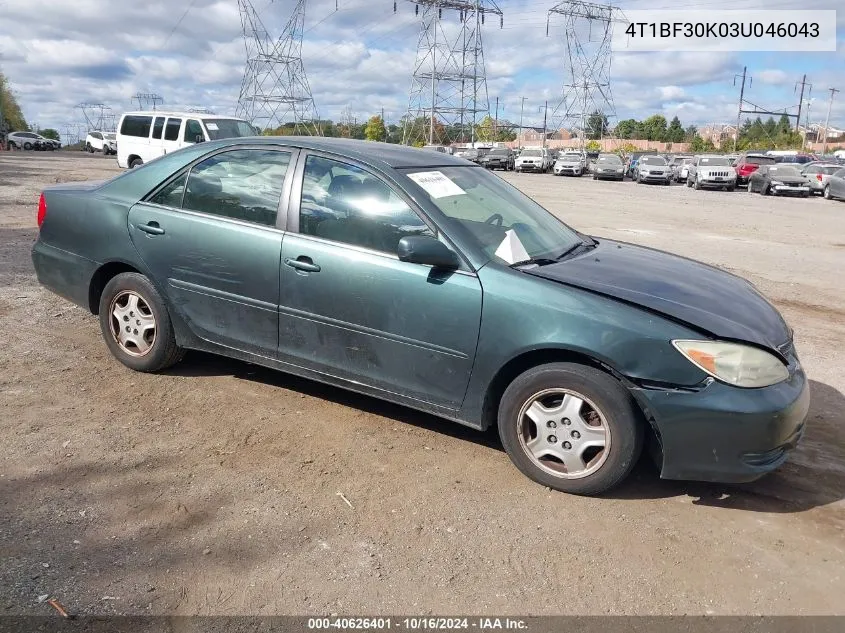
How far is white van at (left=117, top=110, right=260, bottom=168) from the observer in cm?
1853

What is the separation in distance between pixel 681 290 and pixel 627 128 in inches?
4973

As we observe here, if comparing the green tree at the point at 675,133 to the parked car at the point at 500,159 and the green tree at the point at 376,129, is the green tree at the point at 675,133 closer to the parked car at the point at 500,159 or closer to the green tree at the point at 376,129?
the green tree at the point at 376,129

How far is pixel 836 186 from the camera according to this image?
26812mm

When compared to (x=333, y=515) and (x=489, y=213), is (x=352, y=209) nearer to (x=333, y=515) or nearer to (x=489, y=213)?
(x=489, y=213)

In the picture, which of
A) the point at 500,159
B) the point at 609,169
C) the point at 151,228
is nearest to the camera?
the point at 151,228

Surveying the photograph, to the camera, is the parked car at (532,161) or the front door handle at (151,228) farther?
the parked car at (532,161)

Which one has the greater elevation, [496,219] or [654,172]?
[654,172]

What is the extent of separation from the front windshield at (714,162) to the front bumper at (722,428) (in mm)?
33253

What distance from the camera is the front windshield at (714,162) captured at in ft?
109

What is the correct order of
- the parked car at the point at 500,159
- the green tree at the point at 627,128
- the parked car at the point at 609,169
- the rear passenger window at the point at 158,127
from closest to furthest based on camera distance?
the rear passenger window at the point at 158,127 → the parked car at the point at 609,169 → the parked car at the point at 500,159 → the green tree at the point at 627,128

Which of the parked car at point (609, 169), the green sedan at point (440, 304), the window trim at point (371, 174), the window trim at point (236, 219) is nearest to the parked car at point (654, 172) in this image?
the parked car at point (609, 169)

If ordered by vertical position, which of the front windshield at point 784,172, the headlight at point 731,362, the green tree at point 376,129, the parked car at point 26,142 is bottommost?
the headlight at point 731,362

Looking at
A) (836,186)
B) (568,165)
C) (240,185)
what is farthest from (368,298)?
(568,165)

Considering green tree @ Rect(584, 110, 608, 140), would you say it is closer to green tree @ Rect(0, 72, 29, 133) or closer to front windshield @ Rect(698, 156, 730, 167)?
front windshield @ Rect(698, 156, 730, 167)
